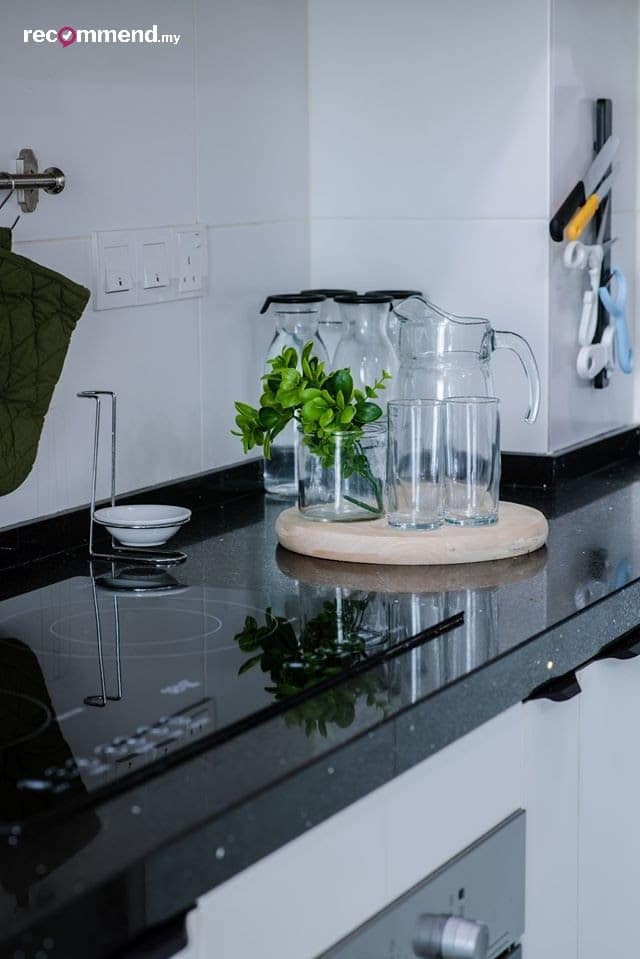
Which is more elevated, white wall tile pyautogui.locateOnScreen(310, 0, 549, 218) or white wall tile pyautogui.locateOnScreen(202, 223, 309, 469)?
white wall tile pyautogui.locateOnScreen(310, 0, 549, 218)

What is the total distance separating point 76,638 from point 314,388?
0.44 meters

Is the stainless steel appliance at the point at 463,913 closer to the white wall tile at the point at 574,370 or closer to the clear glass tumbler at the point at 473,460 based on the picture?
the clear glass tumbler at the point at 473,460

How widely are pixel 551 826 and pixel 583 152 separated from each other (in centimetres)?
102

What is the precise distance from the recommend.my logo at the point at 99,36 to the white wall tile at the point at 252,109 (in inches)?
→ 3.4

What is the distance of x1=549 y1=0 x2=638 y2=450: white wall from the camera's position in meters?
1.91

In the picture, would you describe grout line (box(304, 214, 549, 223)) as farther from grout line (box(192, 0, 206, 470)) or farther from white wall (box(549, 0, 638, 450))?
grout line (box(192, 0, 206, 470))

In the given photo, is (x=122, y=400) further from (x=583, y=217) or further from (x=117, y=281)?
(x=583, y=217)

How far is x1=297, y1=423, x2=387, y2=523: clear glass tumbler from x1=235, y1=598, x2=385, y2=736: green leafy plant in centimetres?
24

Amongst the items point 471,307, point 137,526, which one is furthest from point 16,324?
point 471,307

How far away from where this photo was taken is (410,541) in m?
1.51

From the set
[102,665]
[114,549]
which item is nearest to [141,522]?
[114,549]

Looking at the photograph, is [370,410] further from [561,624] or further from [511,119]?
[511,119]

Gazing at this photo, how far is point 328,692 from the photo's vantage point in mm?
1106

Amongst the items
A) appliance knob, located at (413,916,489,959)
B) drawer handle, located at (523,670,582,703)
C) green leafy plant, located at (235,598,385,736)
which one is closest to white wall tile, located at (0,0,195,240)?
green leafy plant, located at (235,598,385,736)
